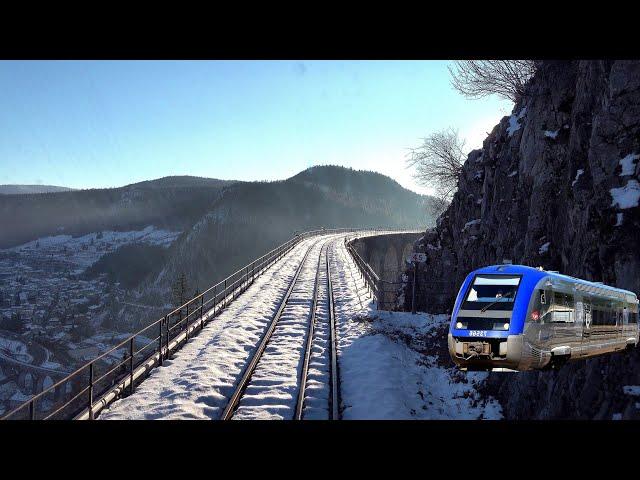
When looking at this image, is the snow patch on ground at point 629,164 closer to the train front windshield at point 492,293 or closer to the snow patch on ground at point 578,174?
the snow patch on ground at point 578,174

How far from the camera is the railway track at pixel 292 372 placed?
29.8 ft

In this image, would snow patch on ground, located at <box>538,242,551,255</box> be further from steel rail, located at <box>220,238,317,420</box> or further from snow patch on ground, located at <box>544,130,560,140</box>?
steel rail, located at <box>220,238,317,420</box>

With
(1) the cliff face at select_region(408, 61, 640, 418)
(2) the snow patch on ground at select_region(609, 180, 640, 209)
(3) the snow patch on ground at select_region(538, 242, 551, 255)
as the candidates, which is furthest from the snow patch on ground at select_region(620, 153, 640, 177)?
(3) the snow patch on ground at select_region(538, 242, 551, 255)

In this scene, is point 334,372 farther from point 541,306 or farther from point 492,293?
point 541,306

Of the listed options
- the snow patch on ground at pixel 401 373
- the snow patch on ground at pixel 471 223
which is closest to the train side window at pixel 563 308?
the snow patch on ground at pixel 401 373

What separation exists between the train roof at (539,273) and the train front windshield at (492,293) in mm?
159

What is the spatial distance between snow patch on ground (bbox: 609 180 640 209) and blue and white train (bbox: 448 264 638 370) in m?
1.75

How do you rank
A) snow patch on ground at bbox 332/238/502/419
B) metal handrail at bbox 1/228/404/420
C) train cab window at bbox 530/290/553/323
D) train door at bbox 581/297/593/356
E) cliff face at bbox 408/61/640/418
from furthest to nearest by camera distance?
snow patch on ground at bbox 332/238/502/419 < train door at bbox 581/297/593/356 < cliff face at bbox 408/61/640/418 < train cab window at bbox 530/290/553/323 < metal handrail at bbox 1/228/404/420

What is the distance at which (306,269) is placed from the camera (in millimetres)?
36875

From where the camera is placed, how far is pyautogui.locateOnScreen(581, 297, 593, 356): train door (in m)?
8.34
